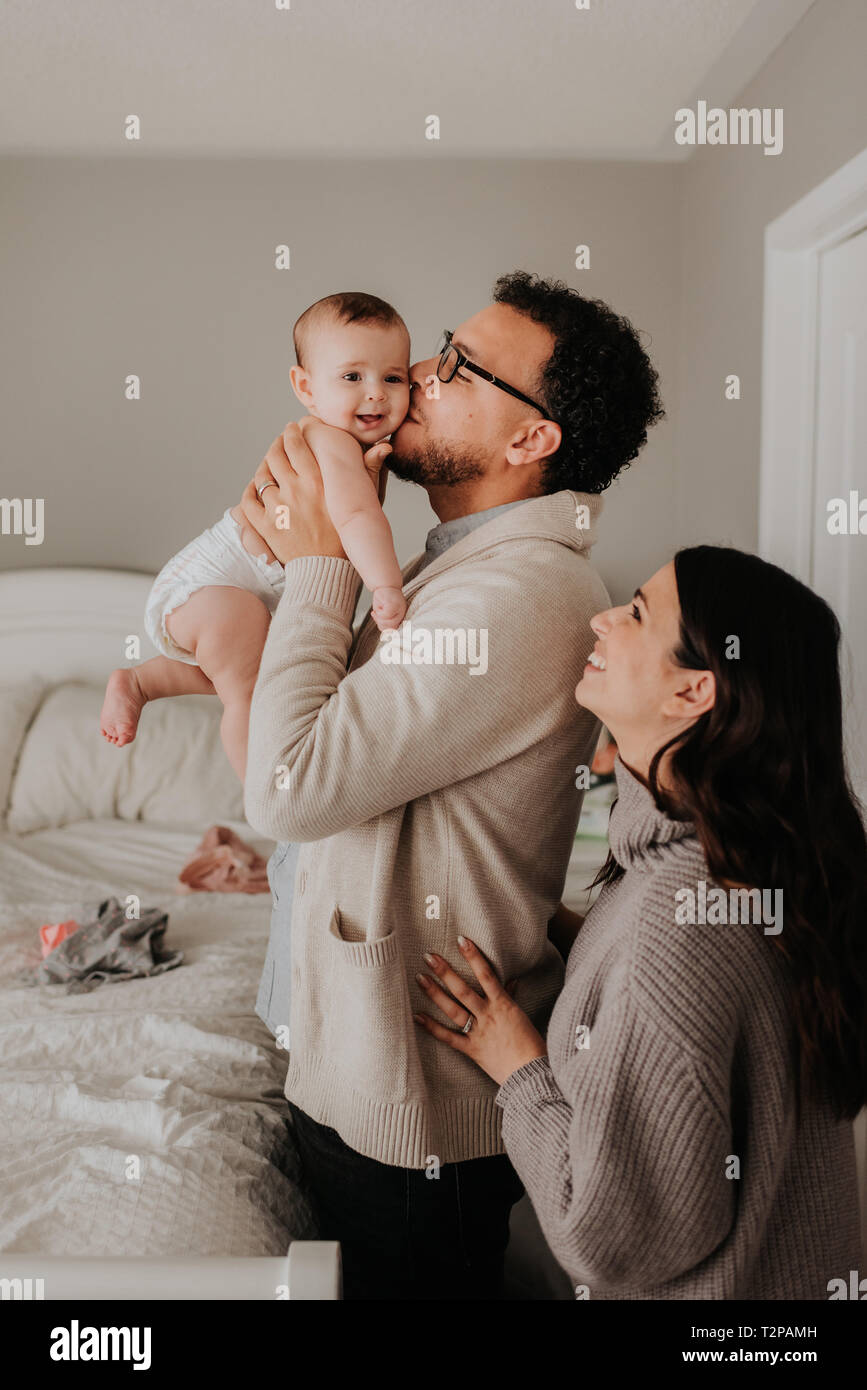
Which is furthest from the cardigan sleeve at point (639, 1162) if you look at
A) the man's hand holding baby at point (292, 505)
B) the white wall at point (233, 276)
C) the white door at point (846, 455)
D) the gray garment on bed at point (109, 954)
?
the white wall at point (233, 276)

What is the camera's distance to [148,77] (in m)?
2.50

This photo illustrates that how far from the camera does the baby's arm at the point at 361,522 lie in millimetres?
1084

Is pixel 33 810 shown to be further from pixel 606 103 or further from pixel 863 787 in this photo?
pixel 606 103

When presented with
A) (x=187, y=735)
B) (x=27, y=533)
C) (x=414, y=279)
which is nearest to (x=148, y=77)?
(x=414, y=279)

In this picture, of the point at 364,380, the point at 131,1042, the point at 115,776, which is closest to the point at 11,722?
the point at 115,776

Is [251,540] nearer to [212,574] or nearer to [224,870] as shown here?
[212,574]

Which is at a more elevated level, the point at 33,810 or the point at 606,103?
the point at 606,103

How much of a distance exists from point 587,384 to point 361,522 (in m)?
0.31

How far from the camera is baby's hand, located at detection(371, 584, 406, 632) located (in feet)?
3.54

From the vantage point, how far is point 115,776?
292cm

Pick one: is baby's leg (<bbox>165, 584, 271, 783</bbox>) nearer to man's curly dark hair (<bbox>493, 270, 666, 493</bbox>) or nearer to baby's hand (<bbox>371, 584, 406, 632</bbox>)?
baby's hand (<bbox>371, 584, 406, 632</bbox>)

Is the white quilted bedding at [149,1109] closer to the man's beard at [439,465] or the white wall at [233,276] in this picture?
the man's beard at [439,465]

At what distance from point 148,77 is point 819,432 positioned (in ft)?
6.06

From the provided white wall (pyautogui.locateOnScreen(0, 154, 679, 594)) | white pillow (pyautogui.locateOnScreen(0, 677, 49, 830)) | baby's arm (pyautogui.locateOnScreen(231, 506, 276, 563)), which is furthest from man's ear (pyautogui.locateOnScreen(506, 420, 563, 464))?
white pillow (pyautogui.locateOnScreen(0, 677, 49, 830))
